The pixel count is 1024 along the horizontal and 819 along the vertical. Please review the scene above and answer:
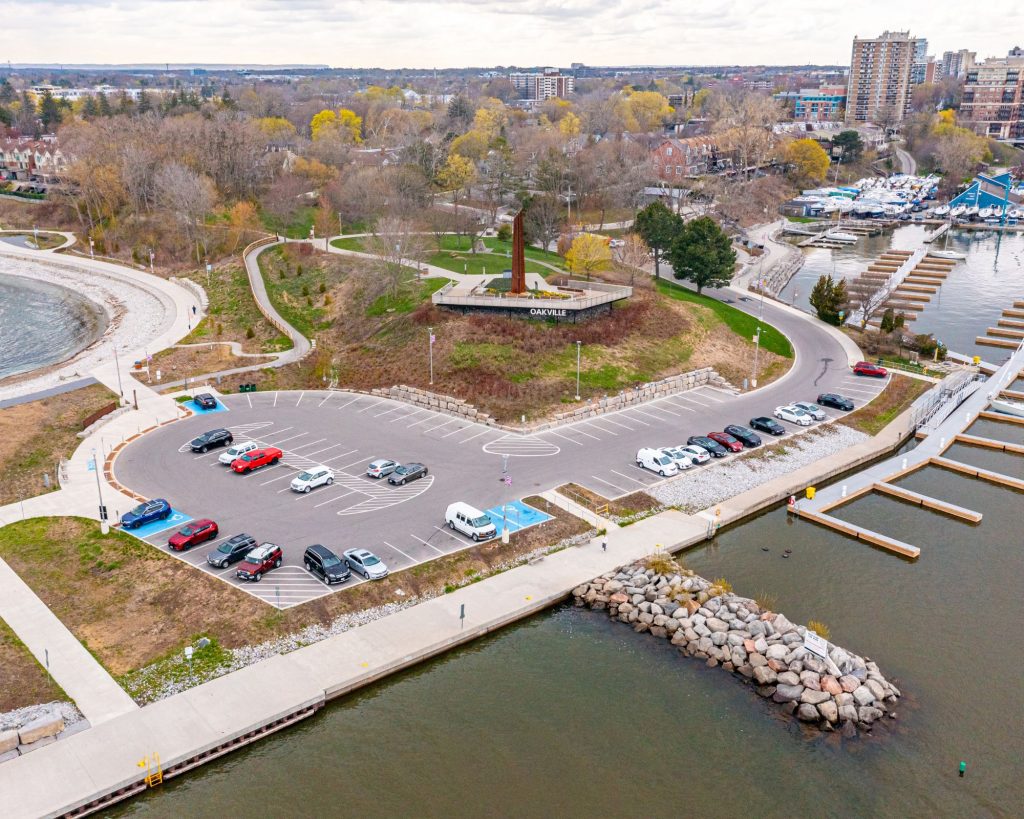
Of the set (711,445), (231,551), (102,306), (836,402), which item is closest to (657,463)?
(711,445)

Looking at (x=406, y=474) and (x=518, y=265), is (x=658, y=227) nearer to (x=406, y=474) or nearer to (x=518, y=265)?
(x=518, y=265)

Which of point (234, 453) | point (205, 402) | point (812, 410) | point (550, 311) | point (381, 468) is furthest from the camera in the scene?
point (550, 311)

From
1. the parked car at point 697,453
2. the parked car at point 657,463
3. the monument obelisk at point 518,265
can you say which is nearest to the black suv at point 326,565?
the parked car at point 657,463

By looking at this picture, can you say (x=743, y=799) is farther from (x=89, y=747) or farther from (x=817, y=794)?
(x=89, y=747)

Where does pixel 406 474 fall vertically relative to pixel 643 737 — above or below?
above

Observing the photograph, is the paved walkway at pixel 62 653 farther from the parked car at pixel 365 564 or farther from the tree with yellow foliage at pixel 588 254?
the tree with yellow foliage at pixel 588 254

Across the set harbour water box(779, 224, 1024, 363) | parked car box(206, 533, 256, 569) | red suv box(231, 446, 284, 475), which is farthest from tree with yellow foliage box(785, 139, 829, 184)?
parked car box(206, 533, 256, 569)
